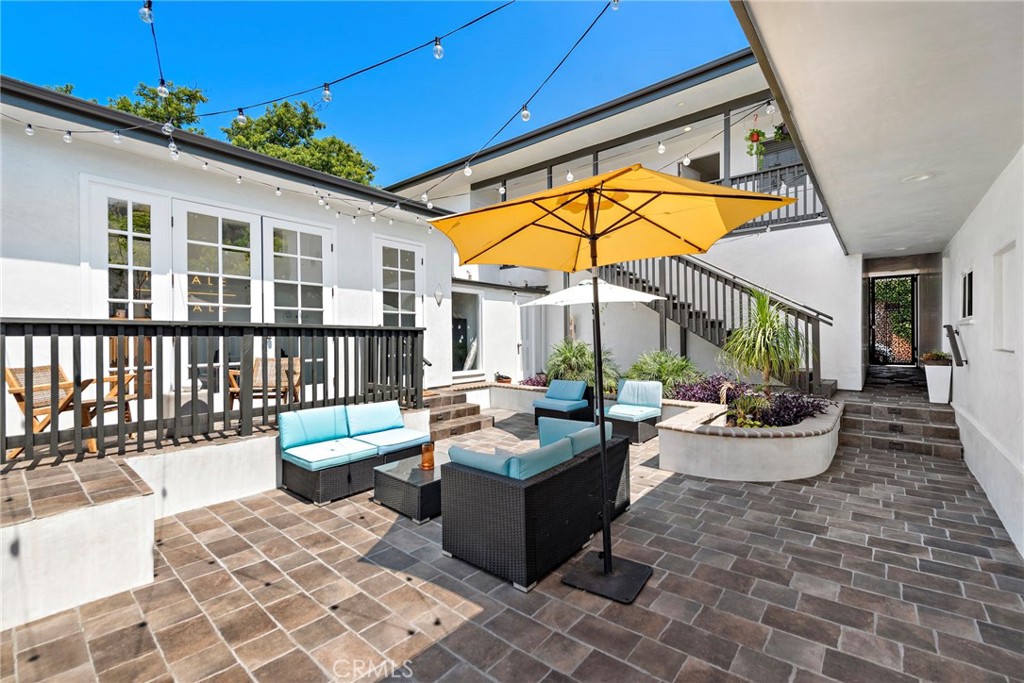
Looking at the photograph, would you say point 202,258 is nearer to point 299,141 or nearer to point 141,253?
point 141,253

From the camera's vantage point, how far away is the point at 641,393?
6.87 m

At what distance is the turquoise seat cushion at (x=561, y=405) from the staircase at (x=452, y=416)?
0.93 metres

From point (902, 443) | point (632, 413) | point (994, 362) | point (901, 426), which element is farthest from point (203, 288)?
point (901, 426)

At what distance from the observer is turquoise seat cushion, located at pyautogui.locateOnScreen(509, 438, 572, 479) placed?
9.30 ft

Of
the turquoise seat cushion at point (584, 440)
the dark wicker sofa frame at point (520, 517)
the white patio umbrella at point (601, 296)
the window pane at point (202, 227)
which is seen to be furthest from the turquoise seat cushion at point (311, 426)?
the white patio umbrella at point (601, 296)

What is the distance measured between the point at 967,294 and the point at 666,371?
3.97 m

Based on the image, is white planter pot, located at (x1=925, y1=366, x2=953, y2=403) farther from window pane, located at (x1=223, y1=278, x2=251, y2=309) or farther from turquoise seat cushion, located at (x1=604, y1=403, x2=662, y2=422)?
window pane, located at (x1=223, y1=278, x2=251, y2=309)

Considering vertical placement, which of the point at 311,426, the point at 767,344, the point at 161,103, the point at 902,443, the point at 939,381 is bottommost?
the point at 902,443

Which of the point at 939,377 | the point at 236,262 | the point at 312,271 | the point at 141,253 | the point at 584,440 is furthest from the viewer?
the point at 312,271

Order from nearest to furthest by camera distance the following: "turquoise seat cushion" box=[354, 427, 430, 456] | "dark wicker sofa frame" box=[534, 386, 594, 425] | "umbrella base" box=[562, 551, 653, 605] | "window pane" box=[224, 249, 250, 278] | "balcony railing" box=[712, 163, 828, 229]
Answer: "umbrella base" box=[562, 551, 653, 605] → "turquoise seat cushion" box=[354, 427, 430, 456] → "window pane" box=[224, 249, 250, 278] → "dark wicker sofa frame" box=[534, 386, 594, 425] → "balcony railing" box=[712, 163, 828, 229]

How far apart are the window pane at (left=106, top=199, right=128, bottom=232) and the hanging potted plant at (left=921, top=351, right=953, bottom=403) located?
1094 cm

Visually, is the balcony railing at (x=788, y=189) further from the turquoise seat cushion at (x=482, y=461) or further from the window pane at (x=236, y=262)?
the window pane at (x=236, y=262)

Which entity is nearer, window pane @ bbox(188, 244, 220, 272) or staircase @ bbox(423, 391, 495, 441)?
window pane @ bbox(188, 244, 220, 272)

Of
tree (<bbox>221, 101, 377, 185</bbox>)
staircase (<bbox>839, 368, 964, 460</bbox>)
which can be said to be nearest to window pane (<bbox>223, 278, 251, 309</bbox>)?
staircase (<bbox>839, 368, 964, 460</bbox>)
